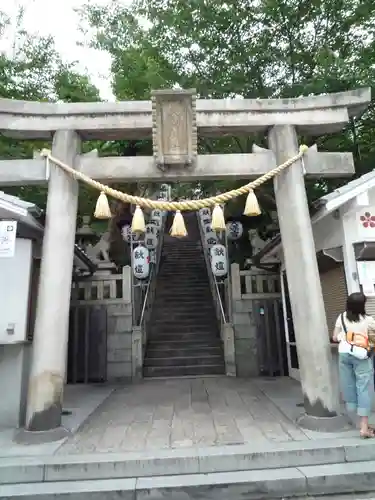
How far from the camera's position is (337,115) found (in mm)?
7004

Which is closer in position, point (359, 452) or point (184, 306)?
point (359, 452)

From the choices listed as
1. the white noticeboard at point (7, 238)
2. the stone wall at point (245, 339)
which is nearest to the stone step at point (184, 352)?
the stone wall at point (245, 339)

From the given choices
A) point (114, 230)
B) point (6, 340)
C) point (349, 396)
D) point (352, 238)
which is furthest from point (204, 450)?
point (114, 230)

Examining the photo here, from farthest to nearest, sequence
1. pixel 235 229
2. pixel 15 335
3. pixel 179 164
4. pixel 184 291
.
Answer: pixel 184 291, pixel 235 229, pixel 15 335, pixel 179 164

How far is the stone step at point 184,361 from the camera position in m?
12.0

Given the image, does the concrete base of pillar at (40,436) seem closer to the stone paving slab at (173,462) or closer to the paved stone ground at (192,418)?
the paved stone ground at (192,418)

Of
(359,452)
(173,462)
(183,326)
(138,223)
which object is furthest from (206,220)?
(173,462)

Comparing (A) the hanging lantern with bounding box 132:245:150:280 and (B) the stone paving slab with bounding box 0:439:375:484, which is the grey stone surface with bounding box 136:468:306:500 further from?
(A) the hanging lantern with bounding box 132:245:150:280

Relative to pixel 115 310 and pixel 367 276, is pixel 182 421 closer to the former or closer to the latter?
pixel 367 276

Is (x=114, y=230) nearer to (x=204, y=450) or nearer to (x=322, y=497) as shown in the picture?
(x=204, y=450)

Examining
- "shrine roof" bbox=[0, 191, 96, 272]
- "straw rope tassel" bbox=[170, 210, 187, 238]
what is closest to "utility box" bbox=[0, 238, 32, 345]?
"shrine roof" bbox=[0, 191, 96, 272]

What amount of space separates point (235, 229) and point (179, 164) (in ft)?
31.1

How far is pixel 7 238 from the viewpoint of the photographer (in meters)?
6.49

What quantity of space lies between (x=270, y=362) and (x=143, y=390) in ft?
13.1
